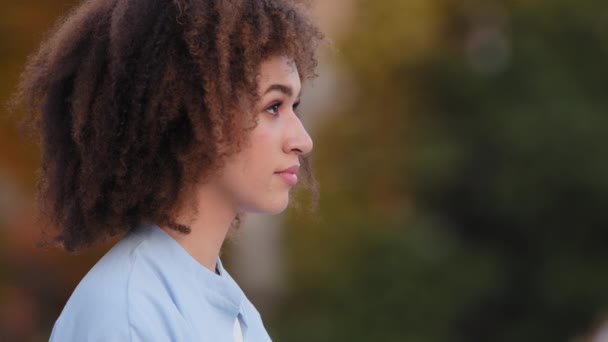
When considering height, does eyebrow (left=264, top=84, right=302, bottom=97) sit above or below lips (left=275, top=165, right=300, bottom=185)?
above

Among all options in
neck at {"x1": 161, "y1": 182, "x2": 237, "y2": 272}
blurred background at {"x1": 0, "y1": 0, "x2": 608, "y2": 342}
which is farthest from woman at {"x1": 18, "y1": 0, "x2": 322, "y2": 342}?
blurred background at {"x1": 0, "y1": 0, "x2": 608, "y2": 342}

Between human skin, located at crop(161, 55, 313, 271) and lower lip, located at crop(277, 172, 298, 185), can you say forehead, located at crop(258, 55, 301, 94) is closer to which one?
human skin, located at crop(161, 55, 313, 271)

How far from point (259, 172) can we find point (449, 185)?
13238 mm

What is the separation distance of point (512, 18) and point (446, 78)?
100 centimetres

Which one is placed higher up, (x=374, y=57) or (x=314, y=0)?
(x=374, y=57)

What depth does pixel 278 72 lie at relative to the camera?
10.1 feet

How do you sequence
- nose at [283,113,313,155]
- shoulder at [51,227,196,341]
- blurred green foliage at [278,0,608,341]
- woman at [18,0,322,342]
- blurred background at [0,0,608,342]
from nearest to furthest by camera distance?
shoulder at [51,227,196,341]
woman at [18,0,322,342]
nose at [283,113,313,155]
blurred background at [0,0,608,342]
blurred green foliage at [278,0,608,341]

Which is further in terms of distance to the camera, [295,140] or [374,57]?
[374,57]

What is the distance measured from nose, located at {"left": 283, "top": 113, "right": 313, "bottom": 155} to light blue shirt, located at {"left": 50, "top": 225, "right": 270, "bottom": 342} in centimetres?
29

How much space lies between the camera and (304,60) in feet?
10.6

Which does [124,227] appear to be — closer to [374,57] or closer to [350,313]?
[350,313]

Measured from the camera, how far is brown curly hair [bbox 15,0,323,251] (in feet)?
9.80

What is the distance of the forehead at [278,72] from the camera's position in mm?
3068

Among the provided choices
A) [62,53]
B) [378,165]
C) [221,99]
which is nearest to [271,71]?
[221,99]
